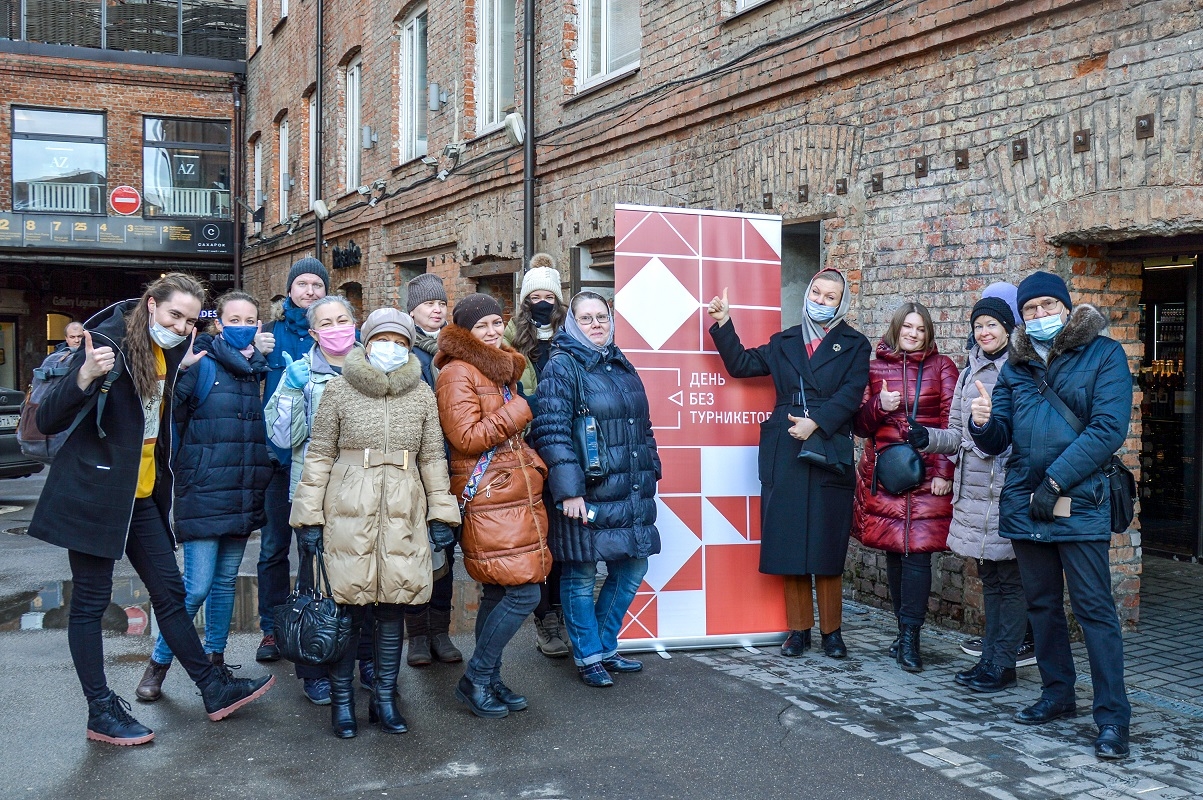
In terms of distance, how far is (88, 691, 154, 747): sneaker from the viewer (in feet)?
14.7

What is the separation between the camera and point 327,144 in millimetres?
18688

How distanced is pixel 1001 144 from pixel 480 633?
3.89 m

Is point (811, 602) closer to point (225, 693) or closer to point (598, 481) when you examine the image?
point (598, 481)

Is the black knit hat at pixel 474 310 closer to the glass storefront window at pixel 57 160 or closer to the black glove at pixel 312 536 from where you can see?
the black glove at pixel 312 536

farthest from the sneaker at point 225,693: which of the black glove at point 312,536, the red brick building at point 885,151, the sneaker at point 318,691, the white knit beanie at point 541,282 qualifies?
the red brick building at point 885,151

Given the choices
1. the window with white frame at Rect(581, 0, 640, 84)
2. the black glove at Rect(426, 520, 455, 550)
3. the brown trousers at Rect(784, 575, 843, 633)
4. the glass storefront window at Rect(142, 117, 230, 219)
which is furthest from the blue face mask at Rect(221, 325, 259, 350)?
the glass storefront window at Rect(142, 117, 230, 219)

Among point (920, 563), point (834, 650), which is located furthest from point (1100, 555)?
point (834, 650)

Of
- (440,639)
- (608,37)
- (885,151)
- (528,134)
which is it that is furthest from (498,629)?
(528,134)

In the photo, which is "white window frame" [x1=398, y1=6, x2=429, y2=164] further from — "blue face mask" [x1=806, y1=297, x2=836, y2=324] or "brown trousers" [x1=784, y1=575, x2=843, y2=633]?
"brown trousers" [x1=784, y1=575, x2=843, y2=633]

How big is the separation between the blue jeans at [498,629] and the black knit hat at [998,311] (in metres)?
2.48

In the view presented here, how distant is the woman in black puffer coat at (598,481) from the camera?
5184mm

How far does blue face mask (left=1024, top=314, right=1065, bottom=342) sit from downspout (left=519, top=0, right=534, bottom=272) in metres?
6.95

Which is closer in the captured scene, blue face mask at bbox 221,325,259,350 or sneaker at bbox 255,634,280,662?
blue face mask at bbox 221,325,259,350

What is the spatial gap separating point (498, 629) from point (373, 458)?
3.23 feet
